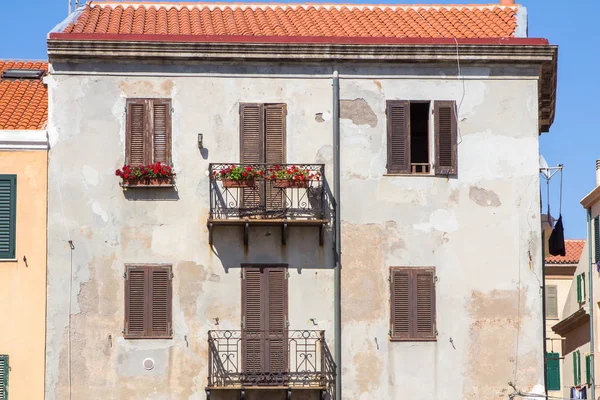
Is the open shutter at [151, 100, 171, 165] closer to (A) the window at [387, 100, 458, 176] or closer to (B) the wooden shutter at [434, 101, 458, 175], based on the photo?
(A) the window at [387, 100, 458, 176]

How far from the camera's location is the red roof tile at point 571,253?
73375 mm

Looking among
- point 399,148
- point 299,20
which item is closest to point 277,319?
point 399,148

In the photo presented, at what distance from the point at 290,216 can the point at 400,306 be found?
135 inches

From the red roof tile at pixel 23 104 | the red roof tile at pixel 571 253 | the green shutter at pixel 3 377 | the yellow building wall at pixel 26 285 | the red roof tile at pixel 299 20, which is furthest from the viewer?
the red roof tile at pixel 571 253

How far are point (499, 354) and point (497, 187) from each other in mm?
4094

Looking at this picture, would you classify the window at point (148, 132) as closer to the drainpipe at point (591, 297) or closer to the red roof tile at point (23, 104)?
the red roof tile at point (23, 104)

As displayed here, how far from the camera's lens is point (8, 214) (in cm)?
3488

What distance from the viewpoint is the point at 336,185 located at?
35.4 metres

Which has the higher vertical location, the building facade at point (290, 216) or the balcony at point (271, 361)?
the building facade at point (290, 216)

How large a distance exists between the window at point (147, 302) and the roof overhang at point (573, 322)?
28072 mm

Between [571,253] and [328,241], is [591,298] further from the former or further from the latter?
[328,241]

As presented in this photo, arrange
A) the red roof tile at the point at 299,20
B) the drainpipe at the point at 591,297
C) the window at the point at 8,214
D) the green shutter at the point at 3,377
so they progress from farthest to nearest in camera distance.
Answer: the drainpipe at the point at 591,297, the red roof tile at the point at 299,20, the window at the point at 8,214, the green shutter at the point at 3,377

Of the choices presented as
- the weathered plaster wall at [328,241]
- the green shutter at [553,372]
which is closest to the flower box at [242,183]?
the weathered plaster wall at [328,241]

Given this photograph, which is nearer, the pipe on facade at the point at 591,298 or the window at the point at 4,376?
the window at the point at 4,376
